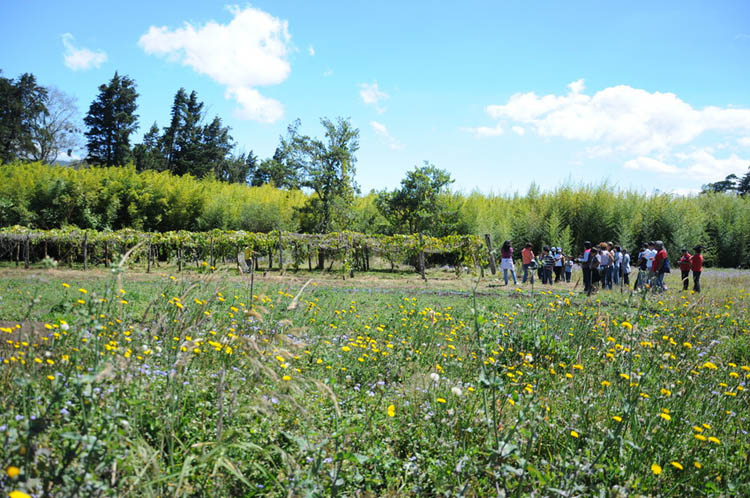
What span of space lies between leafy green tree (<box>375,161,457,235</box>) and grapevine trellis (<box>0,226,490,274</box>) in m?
3.31

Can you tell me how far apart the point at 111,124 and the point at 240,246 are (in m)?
26.3

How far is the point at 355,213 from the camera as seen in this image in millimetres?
24031

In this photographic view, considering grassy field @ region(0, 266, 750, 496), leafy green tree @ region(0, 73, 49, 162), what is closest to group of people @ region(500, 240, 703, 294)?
grassy field @ region(0, 266, 750, 496)

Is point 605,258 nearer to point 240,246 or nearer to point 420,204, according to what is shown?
point 420,204

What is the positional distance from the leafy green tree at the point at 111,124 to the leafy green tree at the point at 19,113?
3847 millimetres

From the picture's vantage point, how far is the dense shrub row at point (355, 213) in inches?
869

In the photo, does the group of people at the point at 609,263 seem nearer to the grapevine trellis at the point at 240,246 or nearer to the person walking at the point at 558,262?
the person walking at the point at 558,262

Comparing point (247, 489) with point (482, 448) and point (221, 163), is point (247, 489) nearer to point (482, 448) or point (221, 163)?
point (482, 448)

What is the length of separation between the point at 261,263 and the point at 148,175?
31.8 feet

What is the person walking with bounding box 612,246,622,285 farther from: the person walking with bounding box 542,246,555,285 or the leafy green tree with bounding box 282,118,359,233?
the leafy green tree with bounding box 282,118,359,233

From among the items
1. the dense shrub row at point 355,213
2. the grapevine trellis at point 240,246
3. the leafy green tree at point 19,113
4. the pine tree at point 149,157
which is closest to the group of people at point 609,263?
the grapevine trellis at point 240,246

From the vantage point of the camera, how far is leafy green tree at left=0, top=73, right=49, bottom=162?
3347cm

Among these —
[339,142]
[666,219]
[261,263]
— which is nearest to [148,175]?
[261,263]

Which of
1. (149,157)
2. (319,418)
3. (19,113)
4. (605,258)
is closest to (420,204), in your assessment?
(605,258)
